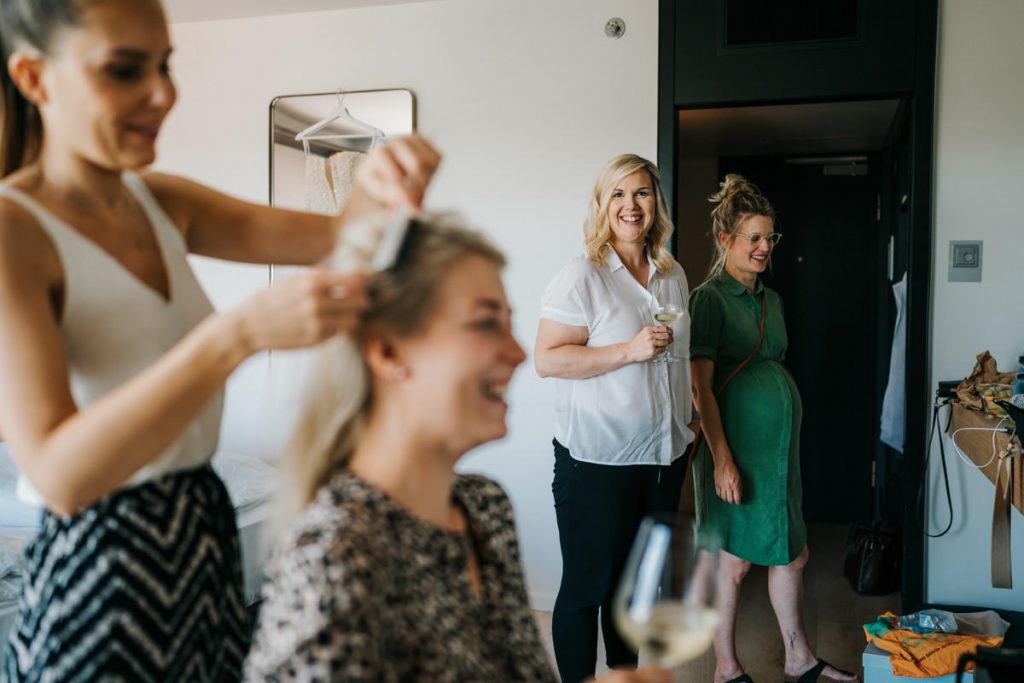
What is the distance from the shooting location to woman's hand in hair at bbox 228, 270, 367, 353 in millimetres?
780

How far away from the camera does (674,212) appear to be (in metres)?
3.39

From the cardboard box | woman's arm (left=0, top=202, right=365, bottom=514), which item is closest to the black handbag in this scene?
the cardboard box

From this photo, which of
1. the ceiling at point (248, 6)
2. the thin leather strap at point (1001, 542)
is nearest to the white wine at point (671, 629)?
the thin leather strap at point (1001, 542)

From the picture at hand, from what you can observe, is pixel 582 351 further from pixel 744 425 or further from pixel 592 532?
pixel 744 425

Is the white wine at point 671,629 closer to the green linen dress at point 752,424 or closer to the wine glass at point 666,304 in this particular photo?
the wine glass at point 666,304

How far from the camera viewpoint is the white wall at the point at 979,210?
3.12m

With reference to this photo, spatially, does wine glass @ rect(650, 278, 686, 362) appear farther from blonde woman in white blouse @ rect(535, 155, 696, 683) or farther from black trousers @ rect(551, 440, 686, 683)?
black trousers @ rect(551, 440, 686, 683)

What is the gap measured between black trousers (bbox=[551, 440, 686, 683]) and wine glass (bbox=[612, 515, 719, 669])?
5.05ft

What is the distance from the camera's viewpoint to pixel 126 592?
951 millimetres

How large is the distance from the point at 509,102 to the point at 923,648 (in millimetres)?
2404

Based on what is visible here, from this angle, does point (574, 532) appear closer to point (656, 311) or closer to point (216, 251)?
point (656, 311)

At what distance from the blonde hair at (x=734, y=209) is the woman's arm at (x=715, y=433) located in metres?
0.33

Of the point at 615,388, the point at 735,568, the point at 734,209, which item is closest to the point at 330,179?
the point at 734,209

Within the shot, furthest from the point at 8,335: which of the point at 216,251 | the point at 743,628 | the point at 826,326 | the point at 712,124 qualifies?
the point at 826,326
